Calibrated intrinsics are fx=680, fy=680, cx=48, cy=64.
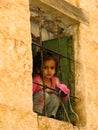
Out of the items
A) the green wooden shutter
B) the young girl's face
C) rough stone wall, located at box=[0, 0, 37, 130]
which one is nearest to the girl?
the young girl's face

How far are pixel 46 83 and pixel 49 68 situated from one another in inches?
6.1

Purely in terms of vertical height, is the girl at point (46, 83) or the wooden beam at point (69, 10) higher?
the wooden beam at point (69, 10)

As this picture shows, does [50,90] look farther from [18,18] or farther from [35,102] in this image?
[18,18]

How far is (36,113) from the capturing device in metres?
6.21

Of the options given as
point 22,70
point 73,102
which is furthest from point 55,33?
point 22,70

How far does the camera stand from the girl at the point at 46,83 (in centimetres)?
657

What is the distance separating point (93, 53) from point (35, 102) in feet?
3.47

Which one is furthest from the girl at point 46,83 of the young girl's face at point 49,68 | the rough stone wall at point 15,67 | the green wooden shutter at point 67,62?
the rough stone wall at point 15,67

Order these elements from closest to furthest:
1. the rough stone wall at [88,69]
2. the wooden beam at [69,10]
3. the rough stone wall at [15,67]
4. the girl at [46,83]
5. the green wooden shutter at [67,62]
Answer: the rough stone wall at [15,67] < the girl at [46,83] < the wooden beam at [69,10] < the rough stone wall at [88,69] < the green wooden shutter at [67,62]

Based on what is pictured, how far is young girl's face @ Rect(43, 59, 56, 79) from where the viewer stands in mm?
6840

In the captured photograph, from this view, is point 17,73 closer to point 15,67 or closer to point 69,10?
point 15,67

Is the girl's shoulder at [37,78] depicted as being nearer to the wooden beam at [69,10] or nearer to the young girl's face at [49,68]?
the young girl's face at [49,68]

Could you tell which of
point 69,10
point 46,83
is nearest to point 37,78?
point 46,83

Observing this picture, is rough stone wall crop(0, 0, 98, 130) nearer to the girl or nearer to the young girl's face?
the girl
